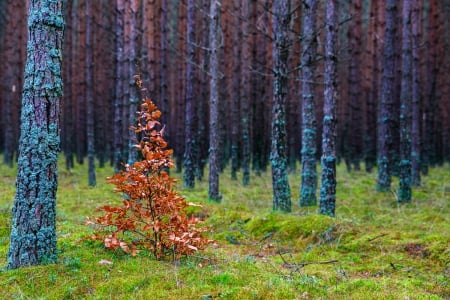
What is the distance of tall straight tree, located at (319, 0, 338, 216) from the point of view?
33.1ft

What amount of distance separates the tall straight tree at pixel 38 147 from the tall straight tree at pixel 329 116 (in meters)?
6.03

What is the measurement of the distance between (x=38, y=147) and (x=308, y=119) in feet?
24.6

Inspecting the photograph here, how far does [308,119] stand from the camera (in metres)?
11.8

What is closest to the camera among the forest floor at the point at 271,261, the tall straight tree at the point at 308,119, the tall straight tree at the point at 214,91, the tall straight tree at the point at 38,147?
the forest floor at the point at 271,261

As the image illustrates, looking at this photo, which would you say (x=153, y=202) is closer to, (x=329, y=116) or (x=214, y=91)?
(x=329, y=116)

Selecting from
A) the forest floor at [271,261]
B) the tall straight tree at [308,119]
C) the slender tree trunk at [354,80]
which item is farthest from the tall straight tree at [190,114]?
the slender tree trunk at [354,80]

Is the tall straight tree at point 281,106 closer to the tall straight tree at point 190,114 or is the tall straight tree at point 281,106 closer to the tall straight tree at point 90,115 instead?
the tall straight tree at point 190,114

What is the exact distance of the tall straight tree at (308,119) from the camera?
1180 cm

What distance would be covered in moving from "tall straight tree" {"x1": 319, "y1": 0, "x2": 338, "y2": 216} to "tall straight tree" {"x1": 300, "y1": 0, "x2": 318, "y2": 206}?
127 centimetres

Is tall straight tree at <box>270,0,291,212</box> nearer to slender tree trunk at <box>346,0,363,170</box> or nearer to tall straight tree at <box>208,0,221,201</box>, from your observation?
tall straight tree at <box>208,0,221,201</box>

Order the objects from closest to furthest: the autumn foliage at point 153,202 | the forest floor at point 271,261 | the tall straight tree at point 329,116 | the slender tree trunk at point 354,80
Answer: the forest floor at point 271,261, the autumn foliage at point 153,202, the tall straight tree at point 329,116, the slender tree trunk at point 354,80

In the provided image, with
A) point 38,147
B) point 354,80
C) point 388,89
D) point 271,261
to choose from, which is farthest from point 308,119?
point 354,80

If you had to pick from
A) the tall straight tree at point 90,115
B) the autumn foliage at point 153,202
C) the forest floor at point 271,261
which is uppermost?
the tall straight tree at point 90,115

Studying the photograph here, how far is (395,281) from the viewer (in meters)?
6.32
